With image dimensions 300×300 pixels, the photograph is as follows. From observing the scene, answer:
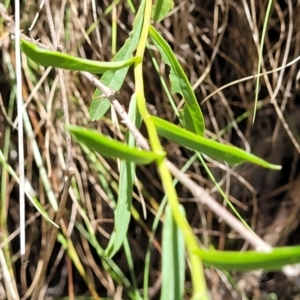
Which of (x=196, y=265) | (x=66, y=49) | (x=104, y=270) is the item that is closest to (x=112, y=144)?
(x=196, y=265)

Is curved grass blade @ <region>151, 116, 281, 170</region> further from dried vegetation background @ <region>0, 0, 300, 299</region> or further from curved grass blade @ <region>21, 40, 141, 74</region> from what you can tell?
dried vegetation background @ <region>0, 0, 300, 299</region>

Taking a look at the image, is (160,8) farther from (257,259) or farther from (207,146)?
(257,259)

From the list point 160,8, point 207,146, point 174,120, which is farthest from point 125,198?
point 174,120

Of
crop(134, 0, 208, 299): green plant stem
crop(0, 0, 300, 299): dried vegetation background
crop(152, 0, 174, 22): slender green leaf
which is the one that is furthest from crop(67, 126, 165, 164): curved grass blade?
crop(0, 0, 300, 299): dried vegetation background

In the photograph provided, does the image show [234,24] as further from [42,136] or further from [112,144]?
[112,144]

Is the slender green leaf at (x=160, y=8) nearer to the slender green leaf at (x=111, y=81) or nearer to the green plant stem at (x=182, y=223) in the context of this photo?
the slender green leaf at (x=111, y=81)

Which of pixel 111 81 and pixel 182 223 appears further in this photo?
pixel 111 81

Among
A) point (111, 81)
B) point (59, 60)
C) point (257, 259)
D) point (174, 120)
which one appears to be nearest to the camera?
point (257, 259)
